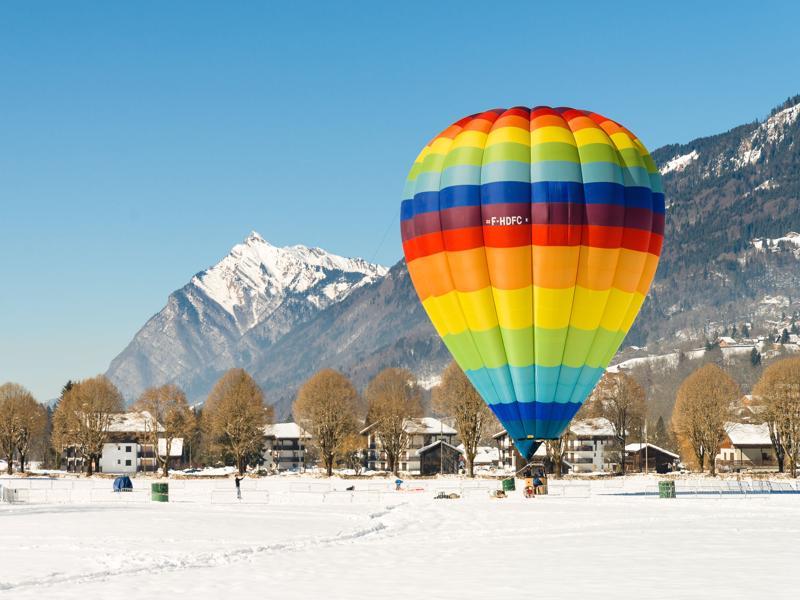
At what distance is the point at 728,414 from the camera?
4756 inches

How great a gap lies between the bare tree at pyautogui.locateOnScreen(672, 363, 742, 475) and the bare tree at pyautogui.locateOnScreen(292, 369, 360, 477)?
3956 centimetres

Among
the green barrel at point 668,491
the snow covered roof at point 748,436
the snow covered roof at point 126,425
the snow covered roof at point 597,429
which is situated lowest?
the green barrel at point 668,491

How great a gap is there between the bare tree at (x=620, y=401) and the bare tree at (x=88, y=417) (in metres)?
65.0

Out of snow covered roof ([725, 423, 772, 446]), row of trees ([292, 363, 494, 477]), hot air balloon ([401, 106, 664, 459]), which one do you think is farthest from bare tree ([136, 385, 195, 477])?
snow covered roof ([725, 423, 772, 446])

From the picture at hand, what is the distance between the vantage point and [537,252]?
2346 inches

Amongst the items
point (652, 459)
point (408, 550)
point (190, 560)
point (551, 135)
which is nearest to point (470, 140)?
point (551, 135)

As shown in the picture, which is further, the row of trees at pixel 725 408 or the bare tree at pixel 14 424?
the bare tree at pixel 14 424

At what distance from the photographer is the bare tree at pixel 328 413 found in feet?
427

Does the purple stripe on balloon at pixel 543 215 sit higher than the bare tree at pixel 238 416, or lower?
higher

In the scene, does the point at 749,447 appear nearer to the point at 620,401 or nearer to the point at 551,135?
the point at 620,401

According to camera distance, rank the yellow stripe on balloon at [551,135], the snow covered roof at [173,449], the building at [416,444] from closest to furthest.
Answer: the yellow stripe on balloon at [551,135] → the building at [416,444] → the snow covered roof at [173,449]

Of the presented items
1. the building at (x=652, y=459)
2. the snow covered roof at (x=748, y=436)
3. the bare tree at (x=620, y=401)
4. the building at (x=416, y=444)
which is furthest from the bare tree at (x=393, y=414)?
the snow covered roof at (x=748, y=436)

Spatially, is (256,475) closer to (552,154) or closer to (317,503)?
Answer: (317,503)

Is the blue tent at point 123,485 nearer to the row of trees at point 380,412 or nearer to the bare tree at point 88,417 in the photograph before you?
the row of trees at point 380,412
